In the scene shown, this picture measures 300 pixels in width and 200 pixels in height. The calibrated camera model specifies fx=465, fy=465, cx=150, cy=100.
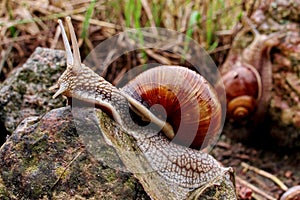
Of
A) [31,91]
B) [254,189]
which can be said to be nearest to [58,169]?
[31,91]

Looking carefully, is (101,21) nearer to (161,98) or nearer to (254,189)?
(254,189)

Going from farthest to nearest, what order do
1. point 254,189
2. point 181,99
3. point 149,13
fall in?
point 149,13, point 254,189, point 181,99

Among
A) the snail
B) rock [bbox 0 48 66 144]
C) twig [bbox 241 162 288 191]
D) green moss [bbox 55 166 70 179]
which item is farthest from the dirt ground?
green moss [bbox 55 166 70 179]

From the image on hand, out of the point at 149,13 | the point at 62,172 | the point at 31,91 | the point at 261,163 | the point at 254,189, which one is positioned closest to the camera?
the point at 62,172

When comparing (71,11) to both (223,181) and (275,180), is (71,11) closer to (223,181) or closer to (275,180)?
(275,180)

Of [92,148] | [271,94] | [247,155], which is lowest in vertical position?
[247,155]

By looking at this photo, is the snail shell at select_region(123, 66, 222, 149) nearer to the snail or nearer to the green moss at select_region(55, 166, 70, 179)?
the green moss at select_region(55, 166, 70, 179)

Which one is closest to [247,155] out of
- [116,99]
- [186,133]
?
[186,133]

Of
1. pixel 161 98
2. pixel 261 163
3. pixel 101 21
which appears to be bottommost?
pixel 261 163
